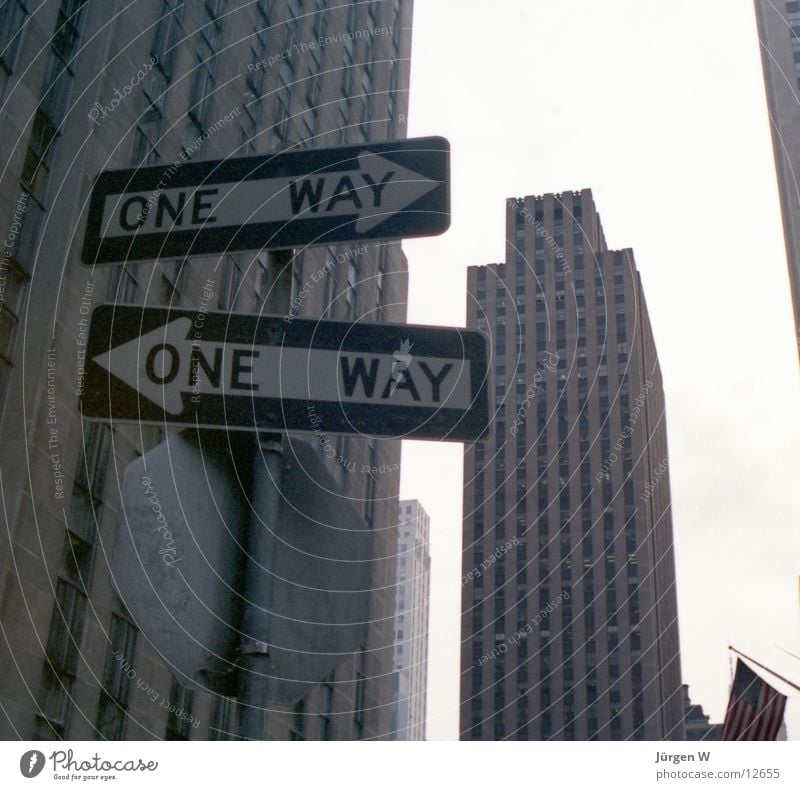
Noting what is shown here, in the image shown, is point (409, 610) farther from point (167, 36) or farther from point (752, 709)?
point (752, 709)

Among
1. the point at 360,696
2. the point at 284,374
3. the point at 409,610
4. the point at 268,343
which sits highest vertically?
the point at 268,343

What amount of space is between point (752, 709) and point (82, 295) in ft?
35.3

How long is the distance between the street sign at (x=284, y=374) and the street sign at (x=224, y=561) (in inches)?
6.4

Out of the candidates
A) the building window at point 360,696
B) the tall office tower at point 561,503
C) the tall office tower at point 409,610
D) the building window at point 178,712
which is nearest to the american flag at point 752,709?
the building window at point 178,712

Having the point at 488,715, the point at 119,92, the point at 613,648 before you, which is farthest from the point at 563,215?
the point at 119,92

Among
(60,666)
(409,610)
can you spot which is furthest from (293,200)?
(409,610)

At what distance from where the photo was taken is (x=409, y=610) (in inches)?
3164

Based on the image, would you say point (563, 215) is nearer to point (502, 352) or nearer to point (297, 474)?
point (502, 352)

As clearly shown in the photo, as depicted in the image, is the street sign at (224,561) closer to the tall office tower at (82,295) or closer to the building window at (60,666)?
the tall office tower at (82,295)

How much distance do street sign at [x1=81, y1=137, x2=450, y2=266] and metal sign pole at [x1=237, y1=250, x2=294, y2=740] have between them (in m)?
0.74

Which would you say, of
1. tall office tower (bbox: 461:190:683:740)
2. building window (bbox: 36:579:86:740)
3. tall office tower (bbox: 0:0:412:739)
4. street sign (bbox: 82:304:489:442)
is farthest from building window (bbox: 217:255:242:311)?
tall office tower (bbox: 461:190:683:740)

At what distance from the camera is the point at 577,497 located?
69.7 m
